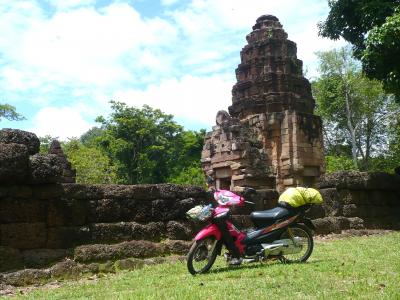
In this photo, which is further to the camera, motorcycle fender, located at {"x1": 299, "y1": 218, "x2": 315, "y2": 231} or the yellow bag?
motorcycle fender, located at {"x1": 299, "y1": 218, "x2": 315, "y2": 231}

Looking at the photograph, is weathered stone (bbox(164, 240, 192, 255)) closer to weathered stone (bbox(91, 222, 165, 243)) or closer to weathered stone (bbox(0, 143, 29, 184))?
weathered stone (bbox(91, 222, 165, 243))

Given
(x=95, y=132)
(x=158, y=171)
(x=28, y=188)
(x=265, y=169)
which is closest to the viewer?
(x=28, y=188)

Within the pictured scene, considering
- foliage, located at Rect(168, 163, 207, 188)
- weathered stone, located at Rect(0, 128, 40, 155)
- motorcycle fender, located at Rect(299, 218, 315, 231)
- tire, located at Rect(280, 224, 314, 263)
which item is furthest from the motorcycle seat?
foliage, located at Rect(168, 163, 207, 188)

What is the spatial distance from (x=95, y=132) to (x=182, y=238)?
7019 cm

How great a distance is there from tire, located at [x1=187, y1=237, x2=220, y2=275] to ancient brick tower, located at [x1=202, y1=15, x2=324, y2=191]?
41.5 feet

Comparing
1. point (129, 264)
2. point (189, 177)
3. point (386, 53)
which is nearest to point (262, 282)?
point (129, 264)

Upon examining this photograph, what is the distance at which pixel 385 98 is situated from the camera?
41.2 meters

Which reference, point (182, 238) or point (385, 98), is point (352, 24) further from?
point (385, 98)

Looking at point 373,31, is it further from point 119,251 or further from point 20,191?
point 20,191

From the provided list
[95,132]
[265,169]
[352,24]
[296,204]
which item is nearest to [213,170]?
[265,169]

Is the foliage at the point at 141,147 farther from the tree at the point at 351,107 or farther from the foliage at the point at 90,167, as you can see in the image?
the tree at the point at 351,107

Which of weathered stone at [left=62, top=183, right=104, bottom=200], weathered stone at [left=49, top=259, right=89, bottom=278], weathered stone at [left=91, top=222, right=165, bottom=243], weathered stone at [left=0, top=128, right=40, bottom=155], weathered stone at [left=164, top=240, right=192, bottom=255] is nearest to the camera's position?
weathered stone at [left=49, top=259, right=89, bottom=278]

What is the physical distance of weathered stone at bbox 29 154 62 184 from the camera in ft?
26.2

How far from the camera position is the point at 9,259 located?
7.40 meters
